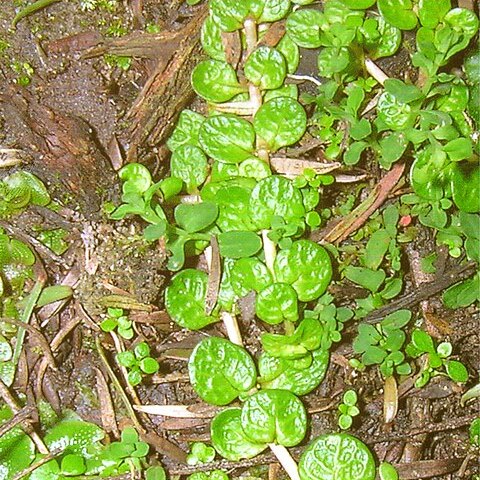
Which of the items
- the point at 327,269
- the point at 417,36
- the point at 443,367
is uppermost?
the point at 417,36

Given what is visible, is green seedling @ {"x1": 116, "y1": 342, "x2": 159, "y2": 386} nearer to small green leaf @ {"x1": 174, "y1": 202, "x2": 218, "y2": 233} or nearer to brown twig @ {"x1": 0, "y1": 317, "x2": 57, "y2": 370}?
brown twig @ {"x1": 0, "y1": 317, "x2": 57, "y2": 370}

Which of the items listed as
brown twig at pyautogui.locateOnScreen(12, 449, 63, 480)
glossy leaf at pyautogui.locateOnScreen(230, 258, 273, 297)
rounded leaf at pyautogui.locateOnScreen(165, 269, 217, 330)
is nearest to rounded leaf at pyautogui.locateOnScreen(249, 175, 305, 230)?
glossy leaf at pyautogui.locateOnScreen(230, 258, 273, 297)

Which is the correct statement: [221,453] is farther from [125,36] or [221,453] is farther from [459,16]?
[459,16]

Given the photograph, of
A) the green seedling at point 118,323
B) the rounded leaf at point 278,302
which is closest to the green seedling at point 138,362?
the green seedling at point 118,323

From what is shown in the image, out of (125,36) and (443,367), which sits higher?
(125,36)

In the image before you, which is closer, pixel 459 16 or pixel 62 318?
pixel 459 16

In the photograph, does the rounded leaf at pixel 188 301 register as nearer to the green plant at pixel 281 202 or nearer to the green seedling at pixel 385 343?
the green plant at pixel 281 202

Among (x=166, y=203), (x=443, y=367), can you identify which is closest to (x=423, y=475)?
(x=443, y=367)
